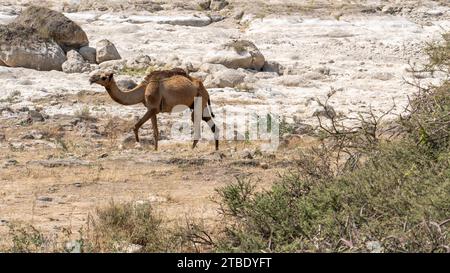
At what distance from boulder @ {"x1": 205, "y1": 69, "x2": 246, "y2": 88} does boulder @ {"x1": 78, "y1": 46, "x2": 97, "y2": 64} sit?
3.88 metres

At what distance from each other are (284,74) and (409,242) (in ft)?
64.9

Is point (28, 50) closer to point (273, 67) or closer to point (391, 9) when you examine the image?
point (273, 67)

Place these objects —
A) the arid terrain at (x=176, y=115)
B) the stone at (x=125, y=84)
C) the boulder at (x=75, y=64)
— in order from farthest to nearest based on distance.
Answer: the boulder at (x=75, y=64) < the stone at (x=125, y=84) < the arid terrain at (x=176, y=115)

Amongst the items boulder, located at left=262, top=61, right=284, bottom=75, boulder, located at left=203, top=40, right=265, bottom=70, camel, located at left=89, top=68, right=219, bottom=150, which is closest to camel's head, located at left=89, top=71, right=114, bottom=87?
camel, located at left=89, top=68, right=219, bottom=150

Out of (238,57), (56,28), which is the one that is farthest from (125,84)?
(238,57)

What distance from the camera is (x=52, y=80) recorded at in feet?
71.2

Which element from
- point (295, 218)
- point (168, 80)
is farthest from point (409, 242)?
point (168, 80)

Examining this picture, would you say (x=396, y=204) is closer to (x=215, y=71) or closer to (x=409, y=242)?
(x=409, y=242)

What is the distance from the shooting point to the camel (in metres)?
15.3

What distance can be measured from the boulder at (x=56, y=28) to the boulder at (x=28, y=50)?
1.68 feet

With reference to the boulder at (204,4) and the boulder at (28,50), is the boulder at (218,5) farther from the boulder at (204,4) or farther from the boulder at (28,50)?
the boulder at (28,50)

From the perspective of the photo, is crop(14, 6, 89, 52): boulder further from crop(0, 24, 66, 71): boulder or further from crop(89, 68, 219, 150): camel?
crop(89, 68, 219, 150): camel

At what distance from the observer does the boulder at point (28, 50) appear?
2302cm

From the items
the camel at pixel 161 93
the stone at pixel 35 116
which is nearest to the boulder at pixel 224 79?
the stone at pixel 35 116
